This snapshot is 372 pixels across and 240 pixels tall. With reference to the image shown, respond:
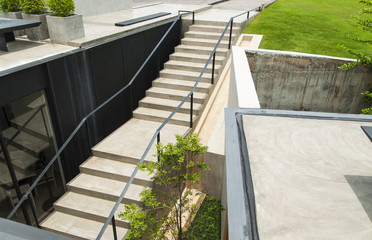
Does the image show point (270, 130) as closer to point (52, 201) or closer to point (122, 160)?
point (122, 160)

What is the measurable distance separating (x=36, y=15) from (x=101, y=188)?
425 cm

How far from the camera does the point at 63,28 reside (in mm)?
6539

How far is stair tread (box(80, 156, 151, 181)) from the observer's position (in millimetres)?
6457

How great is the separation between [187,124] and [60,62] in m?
3.44

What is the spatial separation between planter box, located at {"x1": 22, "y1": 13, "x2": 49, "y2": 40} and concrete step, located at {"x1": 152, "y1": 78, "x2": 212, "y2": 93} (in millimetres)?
3324

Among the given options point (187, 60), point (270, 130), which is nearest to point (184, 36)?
point (187, 60)

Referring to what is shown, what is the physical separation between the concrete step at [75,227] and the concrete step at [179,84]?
4.51m

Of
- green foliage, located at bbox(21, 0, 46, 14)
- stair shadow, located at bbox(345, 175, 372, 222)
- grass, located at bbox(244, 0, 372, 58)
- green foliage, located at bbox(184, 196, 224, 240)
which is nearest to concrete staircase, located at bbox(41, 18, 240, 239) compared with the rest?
green foliage, located at bbox(184, 196, 224, 240)

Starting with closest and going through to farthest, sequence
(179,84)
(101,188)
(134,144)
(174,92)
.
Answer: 1. (101,188)
2. (134,144)
3. (174,92)
4. (179,84)

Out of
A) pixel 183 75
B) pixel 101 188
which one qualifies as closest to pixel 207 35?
pixel 183 75

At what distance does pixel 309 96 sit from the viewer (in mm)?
9531

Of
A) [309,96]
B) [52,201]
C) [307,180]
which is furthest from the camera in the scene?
[309,96]

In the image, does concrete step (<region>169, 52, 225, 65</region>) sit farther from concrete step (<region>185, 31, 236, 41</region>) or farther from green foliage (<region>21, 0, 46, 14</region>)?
green foliage (<region>21, 0, 46, 14</region>)

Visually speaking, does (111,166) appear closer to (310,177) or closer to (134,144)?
(134,144)
